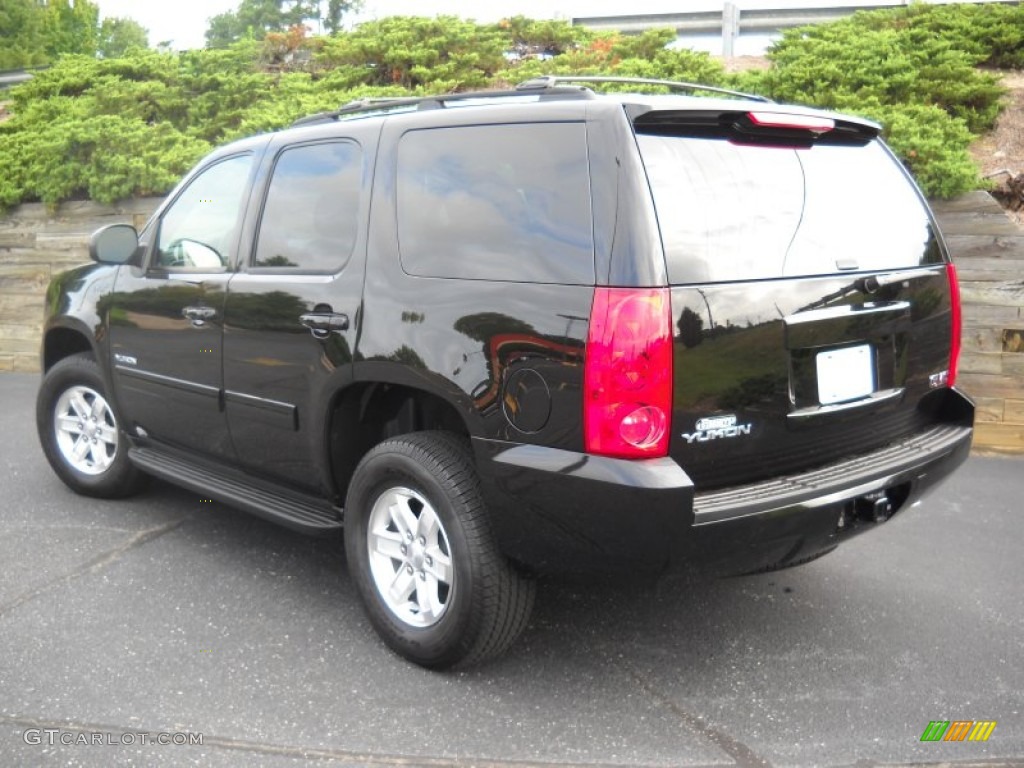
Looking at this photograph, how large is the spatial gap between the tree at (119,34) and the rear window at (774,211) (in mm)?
29959

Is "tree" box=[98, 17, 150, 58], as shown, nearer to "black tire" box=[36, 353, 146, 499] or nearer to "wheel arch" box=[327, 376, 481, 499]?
"black tire" box=[36, 353, 146, 499]

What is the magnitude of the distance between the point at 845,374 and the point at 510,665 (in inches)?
58.9

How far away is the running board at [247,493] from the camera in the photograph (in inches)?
150

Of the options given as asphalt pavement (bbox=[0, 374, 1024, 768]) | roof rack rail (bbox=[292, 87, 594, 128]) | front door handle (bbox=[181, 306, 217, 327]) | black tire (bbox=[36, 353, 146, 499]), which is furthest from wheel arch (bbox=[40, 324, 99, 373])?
roof rack rail (bbox=[292, 87, 594, 128])

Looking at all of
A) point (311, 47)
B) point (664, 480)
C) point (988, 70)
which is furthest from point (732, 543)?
point (311, 47)

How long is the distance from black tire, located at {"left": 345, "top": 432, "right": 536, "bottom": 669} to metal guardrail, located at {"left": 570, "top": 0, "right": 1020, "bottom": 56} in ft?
29.3

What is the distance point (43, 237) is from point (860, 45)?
24.9 ft

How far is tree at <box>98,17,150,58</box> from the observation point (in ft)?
101

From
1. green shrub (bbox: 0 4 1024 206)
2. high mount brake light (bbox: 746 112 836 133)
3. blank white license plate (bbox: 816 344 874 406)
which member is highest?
green shrub (bbox: 0 4 1024 206)

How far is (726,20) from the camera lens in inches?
439

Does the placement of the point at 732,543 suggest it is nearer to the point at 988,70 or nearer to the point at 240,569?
the point at 240,569

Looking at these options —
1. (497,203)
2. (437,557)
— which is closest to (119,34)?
(497,203)

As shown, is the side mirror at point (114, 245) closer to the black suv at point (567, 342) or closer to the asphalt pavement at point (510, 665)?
the black suv at point (567, 342)

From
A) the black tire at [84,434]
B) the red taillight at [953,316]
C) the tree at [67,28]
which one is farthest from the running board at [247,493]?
the tree at [67,28]
